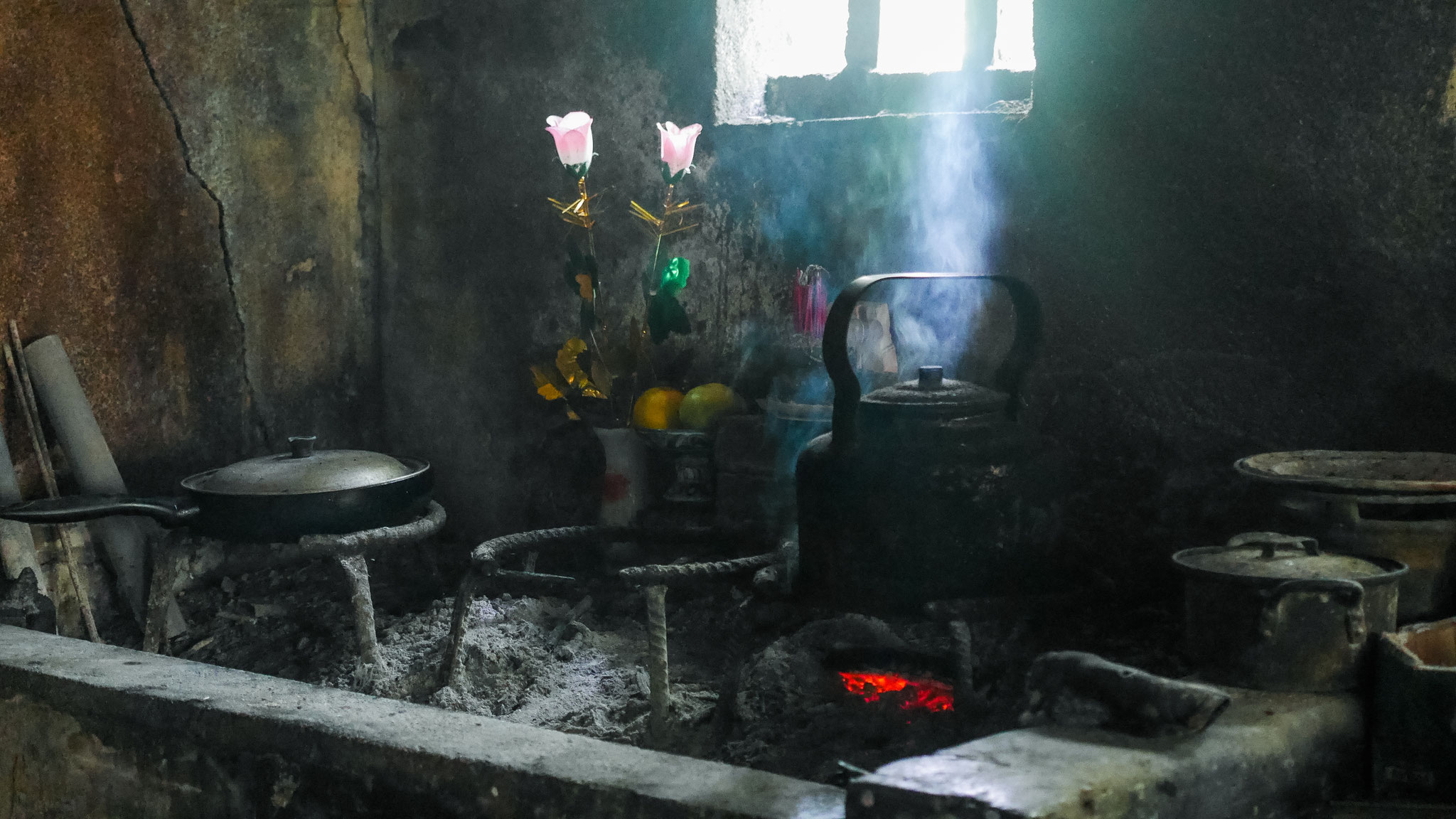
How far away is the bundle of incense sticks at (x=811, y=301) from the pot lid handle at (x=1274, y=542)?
157 centimetres

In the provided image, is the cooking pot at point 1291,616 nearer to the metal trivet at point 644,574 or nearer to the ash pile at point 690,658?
the ash pile at point 690,658

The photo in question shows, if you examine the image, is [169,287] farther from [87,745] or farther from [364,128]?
[87,745]

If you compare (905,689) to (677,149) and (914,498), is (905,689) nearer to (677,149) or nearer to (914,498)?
(914,498)

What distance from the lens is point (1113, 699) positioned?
1.99 m

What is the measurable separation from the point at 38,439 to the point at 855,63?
110 inches

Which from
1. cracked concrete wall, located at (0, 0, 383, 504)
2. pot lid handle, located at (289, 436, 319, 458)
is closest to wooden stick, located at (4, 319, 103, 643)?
cracked concrete wall, located at (0, 0, 383, 504)

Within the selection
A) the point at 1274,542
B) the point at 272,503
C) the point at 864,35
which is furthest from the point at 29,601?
the point at 1274,542

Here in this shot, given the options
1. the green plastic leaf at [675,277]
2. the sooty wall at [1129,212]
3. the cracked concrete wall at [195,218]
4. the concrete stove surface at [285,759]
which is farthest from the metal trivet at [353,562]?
the sooty wall at [1129,212]

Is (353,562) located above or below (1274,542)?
below

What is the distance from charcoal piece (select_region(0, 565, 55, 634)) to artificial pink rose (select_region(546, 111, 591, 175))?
6.50ft

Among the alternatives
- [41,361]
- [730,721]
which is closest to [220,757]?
[730,721]

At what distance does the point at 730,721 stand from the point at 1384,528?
1424 mm

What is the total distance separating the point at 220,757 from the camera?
2.41 m

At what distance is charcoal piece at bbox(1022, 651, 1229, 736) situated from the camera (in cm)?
193
